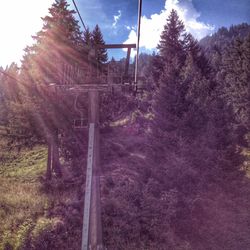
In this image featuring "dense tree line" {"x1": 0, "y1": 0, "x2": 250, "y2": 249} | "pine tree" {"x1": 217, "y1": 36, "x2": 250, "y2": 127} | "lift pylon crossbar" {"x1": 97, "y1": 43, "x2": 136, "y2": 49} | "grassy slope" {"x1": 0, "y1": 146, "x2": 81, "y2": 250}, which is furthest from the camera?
"pine tree" {"x1": 217, "y1": 36, "x2": 250, "y2": 127}

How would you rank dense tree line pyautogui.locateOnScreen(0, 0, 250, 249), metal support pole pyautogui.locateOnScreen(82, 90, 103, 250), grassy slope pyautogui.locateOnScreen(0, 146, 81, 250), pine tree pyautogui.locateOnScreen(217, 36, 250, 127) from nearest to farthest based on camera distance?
1. metal support pole pyautogui.locateOnScreen(82, 90, 103, 250)
2. grassy slope pyautogui.locateOnScreen(0, 146, 81, 250)
3. dense tree line pyautogui.locateOnScreen(0, 0, 250, 249)
4. pine tree pyautogui.locateOnScreen(217, 36, 250, 127)

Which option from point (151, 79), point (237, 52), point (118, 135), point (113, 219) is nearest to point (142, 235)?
point (113, 219)

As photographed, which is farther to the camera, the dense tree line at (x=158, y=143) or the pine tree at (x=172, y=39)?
the pine tree at (x=172, y=39)

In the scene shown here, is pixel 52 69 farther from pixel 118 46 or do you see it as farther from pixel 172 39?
pixel 172 39

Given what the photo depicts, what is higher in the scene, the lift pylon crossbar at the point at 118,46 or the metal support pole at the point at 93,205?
the lift pylon crossbar at the point at 118,46

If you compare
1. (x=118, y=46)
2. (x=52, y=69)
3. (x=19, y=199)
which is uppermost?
(x=118, y=46)

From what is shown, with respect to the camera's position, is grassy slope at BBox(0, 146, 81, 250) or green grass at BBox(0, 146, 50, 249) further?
green grass at BBox(0, 146, 50, 249)

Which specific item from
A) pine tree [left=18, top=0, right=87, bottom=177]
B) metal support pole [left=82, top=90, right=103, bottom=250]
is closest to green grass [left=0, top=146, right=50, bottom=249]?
pine tree [left=18, top=0, right=87, bottom=177]

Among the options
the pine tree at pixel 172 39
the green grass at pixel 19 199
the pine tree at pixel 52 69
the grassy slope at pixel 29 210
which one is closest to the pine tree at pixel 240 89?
the pine tree at pixel 172 39

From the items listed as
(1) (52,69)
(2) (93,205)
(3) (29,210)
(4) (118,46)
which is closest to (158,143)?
(4) (118,46)

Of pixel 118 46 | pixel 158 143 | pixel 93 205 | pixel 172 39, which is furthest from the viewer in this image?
pixel 172 39

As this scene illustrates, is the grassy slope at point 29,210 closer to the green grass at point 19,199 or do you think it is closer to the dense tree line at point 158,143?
the green grass at point 19,199

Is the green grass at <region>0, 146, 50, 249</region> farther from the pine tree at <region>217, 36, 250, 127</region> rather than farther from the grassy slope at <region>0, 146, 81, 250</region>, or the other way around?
the pine tree at <region>217, 36, 250, 127</region>

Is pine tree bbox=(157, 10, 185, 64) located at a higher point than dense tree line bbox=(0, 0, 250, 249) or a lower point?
higher
